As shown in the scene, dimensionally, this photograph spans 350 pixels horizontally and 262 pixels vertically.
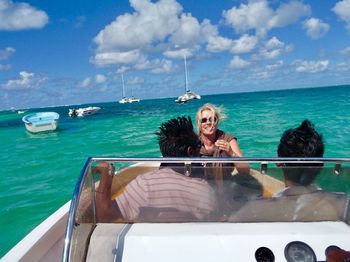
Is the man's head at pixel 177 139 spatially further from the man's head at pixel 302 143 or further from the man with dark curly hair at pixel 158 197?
the man's head at pixel 302 143

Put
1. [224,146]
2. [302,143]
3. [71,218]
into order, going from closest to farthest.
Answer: [71,218]
[302,143]
[224,146]

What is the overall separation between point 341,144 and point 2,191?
1164 centimetres

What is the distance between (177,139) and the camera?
7.15ft

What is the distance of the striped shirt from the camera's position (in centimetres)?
199

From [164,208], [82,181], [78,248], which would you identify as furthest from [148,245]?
[82,181]

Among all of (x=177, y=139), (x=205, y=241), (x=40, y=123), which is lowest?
(x=40, y=123)

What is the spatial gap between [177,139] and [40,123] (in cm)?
2176

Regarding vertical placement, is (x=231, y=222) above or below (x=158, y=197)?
below

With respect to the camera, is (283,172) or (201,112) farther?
(201,112)

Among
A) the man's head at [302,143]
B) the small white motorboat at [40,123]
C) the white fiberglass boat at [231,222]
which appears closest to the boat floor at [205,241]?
the white fiberglass boat at [231,222]

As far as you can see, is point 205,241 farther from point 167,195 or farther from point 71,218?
point 71,218

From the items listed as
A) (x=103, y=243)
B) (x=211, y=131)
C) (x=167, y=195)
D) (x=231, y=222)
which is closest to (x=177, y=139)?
(x=167, y=195)

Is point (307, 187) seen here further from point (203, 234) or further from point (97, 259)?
point (97, 259)

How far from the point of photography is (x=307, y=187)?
2010mm
